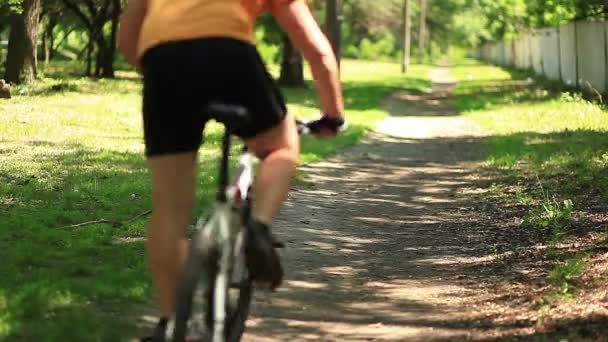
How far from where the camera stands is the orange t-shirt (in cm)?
390

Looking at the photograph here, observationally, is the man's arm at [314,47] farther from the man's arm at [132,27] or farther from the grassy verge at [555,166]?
the grassy verge at [555,166]

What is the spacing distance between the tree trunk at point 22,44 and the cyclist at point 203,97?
19715 millimetres

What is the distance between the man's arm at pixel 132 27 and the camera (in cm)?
421

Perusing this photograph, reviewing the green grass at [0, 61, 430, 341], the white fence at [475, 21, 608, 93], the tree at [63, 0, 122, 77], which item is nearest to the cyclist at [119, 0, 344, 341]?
the green grass at [0, 61, 430, 341]

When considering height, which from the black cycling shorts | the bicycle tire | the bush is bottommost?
the bush

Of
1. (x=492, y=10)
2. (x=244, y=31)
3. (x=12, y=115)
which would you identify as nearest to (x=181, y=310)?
(x=244, y=31)

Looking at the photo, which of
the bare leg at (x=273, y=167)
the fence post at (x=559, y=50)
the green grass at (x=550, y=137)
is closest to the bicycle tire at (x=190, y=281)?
the bare leg at (x=273, y=167)

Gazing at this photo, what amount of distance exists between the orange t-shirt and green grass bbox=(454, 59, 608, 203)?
6.25 m

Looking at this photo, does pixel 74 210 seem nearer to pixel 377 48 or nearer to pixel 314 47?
pixel 314 47

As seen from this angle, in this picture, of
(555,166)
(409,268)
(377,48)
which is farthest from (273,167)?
(377,48)

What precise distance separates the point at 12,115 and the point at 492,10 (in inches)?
1869

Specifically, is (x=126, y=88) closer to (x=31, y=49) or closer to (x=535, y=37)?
(x=31, y=49)

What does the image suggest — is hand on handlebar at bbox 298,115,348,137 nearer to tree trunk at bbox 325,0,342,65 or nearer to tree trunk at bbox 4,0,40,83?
tree trunk at bbox 4,0,40,83

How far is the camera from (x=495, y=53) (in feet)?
255
